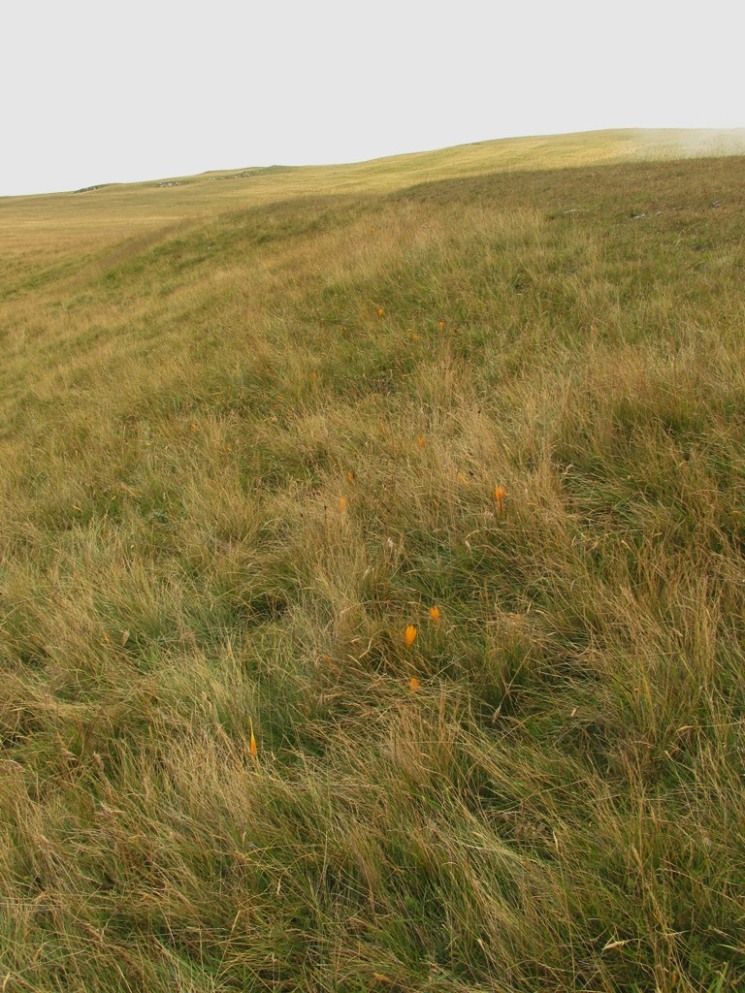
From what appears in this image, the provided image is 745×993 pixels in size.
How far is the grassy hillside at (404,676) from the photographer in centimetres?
118

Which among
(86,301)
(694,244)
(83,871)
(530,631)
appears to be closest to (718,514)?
(530,631)

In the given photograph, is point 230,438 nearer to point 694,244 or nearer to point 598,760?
point 598,760

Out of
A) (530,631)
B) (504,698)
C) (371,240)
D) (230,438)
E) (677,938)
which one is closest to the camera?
(677,938)

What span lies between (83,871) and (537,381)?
3.08 meters

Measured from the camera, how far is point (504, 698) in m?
1.70

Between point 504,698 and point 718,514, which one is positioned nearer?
point 504,698

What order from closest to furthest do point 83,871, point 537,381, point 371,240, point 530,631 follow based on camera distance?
point 83,871 → point 530,631 → point 537,381 → point 371,240

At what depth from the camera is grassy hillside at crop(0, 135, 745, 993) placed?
3.88 ft

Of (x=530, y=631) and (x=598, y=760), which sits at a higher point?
(x=530, y=631)

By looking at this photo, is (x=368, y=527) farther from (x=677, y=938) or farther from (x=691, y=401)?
(x=677, y=938)

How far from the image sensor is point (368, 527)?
2648mm

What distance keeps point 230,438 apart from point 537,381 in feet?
6.84

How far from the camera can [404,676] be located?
1.84m

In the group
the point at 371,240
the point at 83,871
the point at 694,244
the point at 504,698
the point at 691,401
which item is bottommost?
the point at 83,871
